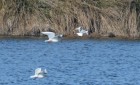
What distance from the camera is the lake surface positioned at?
81.6ft

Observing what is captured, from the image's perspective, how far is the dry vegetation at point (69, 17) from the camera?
132ft

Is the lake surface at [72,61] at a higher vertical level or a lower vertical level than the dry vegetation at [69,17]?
lower

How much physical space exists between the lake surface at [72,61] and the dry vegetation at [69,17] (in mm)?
992

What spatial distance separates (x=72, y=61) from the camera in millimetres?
30766

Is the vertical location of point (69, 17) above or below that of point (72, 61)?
above

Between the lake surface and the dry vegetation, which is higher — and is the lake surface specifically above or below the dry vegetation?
below

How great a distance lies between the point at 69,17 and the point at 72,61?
32.8ft

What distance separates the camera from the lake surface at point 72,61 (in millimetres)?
24875

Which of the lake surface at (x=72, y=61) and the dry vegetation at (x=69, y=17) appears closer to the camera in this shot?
the lake surface at (x=72, y=61)

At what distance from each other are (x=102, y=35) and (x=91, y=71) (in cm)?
1415

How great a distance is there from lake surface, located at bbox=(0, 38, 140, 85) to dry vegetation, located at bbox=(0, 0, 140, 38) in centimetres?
99

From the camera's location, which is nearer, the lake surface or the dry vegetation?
the lake surface

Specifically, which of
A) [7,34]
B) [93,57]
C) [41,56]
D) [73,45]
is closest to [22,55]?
[41,56]

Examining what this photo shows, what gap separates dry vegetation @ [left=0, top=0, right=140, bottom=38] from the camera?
40.2 m
